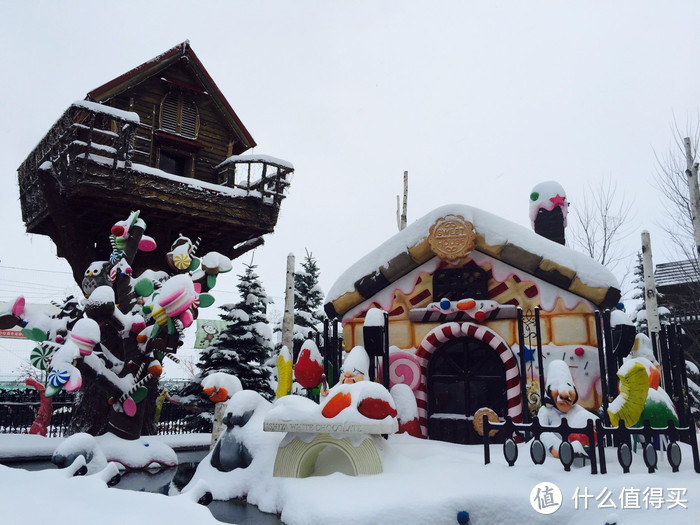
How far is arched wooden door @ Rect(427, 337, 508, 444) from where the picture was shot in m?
9.46

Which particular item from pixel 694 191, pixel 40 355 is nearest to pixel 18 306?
pixel 40 355

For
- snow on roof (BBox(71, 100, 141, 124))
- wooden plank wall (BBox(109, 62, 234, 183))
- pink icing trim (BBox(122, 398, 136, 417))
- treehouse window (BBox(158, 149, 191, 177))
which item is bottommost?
pink icing trim (BBox(122, 398, 136, 417))

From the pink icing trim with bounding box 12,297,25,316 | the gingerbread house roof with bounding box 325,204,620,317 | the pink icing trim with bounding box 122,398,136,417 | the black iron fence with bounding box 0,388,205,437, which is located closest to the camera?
the gingerbread house roof with bounding box 325,204,620,317

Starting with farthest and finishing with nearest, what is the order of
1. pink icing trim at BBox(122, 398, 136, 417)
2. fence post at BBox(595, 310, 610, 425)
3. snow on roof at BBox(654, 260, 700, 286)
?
snow on roof at BBox(654, 260, 700, 286)
pink icing trim at BBox(122, 398, 136, 417)
fence post at BBox(595, 310, 610, 425)

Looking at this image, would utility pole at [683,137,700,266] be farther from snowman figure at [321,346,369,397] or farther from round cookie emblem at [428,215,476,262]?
snowman figure at [321,346,369,397]

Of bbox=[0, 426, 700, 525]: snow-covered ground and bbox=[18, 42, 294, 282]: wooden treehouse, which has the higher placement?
bbox=[18, 42, 294, 282]: wooden treehouse

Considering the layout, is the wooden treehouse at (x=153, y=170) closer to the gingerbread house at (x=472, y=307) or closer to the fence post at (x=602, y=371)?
the gingerbread house at (x=472, y=307)

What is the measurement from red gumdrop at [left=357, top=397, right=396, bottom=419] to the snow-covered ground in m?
0.74

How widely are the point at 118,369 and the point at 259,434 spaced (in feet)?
13.5

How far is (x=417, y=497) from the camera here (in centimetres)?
574

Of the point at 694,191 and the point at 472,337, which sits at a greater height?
the point at 694,191

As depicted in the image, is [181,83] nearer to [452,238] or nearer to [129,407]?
[129,407]

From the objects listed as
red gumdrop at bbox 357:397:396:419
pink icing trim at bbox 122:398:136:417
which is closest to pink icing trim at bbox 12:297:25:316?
pink icing trim at bbox 122:398:136:417

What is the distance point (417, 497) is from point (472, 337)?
4.31 meters
